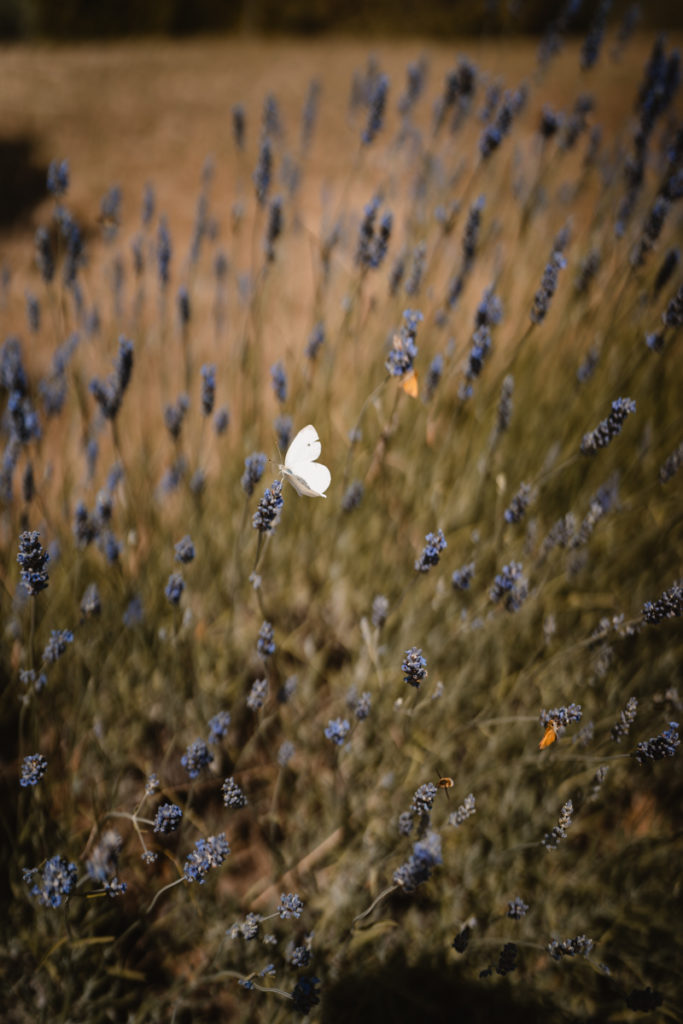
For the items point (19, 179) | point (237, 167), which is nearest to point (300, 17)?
point (237, 167)

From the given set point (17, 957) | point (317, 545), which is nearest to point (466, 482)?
point (317, 545)

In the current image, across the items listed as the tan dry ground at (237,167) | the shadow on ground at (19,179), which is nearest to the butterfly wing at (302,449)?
the tan dry ground at (237,167)

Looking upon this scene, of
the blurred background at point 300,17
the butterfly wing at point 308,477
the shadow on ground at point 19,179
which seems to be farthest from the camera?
the blurred background at point 300,17

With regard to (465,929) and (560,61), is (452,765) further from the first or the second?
(560,61)

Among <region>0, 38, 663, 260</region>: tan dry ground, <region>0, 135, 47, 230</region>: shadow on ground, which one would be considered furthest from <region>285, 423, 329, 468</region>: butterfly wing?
<region>0, 135, 47, 230</region>: shadow on ground

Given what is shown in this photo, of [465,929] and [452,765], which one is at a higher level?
[465,929]

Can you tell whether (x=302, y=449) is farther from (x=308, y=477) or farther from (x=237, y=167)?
(x=237, y=167)

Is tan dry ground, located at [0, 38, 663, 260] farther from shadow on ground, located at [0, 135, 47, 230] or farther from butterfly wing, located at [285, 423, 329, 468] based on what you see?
butterfly wing, located at [285, 423, 329, 468]

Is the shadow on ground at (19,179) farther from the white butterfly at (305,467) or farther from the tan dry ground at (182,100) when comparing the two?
the white butterfly at (305,467)
